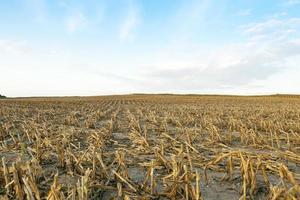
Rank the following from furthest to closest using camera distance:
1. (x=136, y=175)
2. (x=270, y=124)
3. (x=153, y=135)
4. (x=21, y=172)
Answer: (x=270, y=124) < (x=153, y=135) < (x=136, y=175) < (x=21, y=172)

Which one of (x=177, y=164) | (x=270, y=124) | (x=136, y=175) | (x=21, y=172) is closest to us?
(x=21, y=172)

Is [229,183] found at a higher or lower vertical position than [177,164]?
lower

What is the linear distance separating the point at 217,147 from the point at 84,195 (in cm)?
413

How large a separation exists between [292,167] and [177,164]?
6.63ft

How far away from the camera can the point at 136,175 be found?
4.52 meters

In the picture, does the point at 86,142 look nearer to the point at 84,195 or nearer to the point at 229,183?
the point at 229,183

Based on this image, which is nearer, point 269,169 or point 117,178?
point 117,178

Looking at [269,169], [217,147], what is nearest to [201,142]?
[217,147]

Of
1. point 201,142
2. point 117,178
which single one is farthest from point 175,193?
point 201,142

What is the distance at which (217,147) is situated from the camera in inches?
268

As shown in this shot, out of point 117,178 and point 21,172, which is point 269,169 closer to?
point 117,178

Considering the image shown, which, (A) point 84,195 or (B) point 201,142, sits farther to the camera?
(B) point 201,142

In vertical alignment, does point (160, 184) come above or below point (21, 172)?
below

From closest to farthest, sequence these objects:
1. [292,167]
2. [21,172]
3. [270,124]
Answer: [21,172], [292,167], [270,124]
